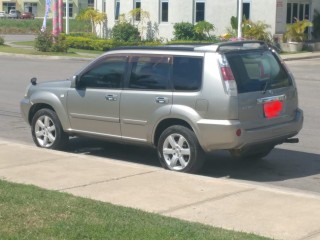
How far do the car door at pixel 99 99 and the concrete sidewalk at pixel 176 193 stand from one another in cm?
50

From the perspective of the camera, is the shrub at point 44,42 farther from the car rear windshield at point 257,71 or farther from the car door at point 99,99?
the car rear windshield at point 257,71

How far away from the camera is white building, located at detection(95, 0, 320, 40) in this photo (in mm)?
41125

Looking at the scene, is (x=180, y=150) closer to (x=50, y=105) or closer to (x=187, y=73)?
(x=187, y=73)

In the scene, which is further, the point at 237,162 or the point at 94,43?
the point at 94,43

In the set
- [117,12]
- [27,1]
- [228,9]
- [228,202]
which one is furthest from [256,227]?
[27,1]

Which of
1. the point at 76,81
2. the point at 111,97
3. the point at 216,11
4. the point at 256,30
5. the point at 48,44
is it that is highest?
the point at 216,11

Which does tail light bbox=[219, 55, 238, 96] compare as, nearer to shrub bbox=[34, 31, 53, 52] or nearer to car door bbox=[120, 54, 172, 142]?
car door bbox=[120, 54, 172, 142]

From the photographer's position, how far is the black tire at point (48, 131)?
1084cm

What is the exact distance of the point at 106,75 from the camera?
33.7 ft

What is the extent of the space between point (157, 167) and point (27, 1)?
98681 millimetres

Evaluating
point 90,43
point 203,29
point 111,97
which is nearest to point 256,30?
point 203,29

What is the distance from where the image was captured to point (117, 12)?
157 ft

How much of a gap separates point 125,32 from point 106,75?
34818 mm

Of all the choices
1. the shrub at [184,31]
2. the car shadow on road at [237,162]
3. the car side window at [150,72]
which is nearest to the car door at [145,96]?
the car side window at [150,72]
